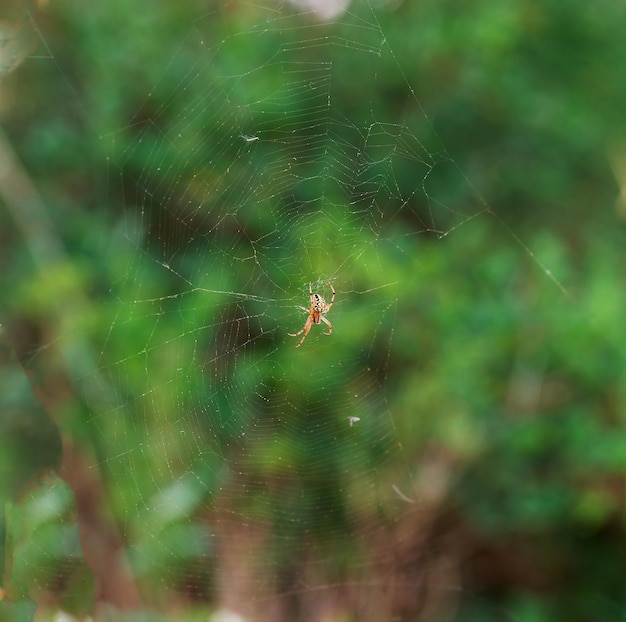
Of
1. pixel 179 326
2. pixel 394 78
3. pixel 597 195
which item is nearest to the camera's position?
pixel 179 326

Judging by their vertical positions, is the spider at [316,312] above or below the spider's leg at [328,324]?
above

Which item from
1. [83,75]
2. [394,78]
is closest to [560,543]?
[394,78]

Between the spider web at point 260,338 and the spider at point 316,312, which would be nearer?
the spider web at point 260,338

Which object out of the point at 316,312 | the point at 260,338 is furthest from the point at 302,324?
the point at 260,338

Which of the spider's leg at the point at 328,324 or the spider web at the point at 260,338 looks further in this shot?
the spider's leg at the point at 328,324

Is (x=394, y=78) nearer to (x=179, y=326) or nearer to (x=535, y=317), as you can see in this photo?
(x=535, y=317)

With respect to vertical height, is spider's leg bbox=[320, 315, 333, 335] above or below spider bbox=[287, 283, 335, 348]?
below
